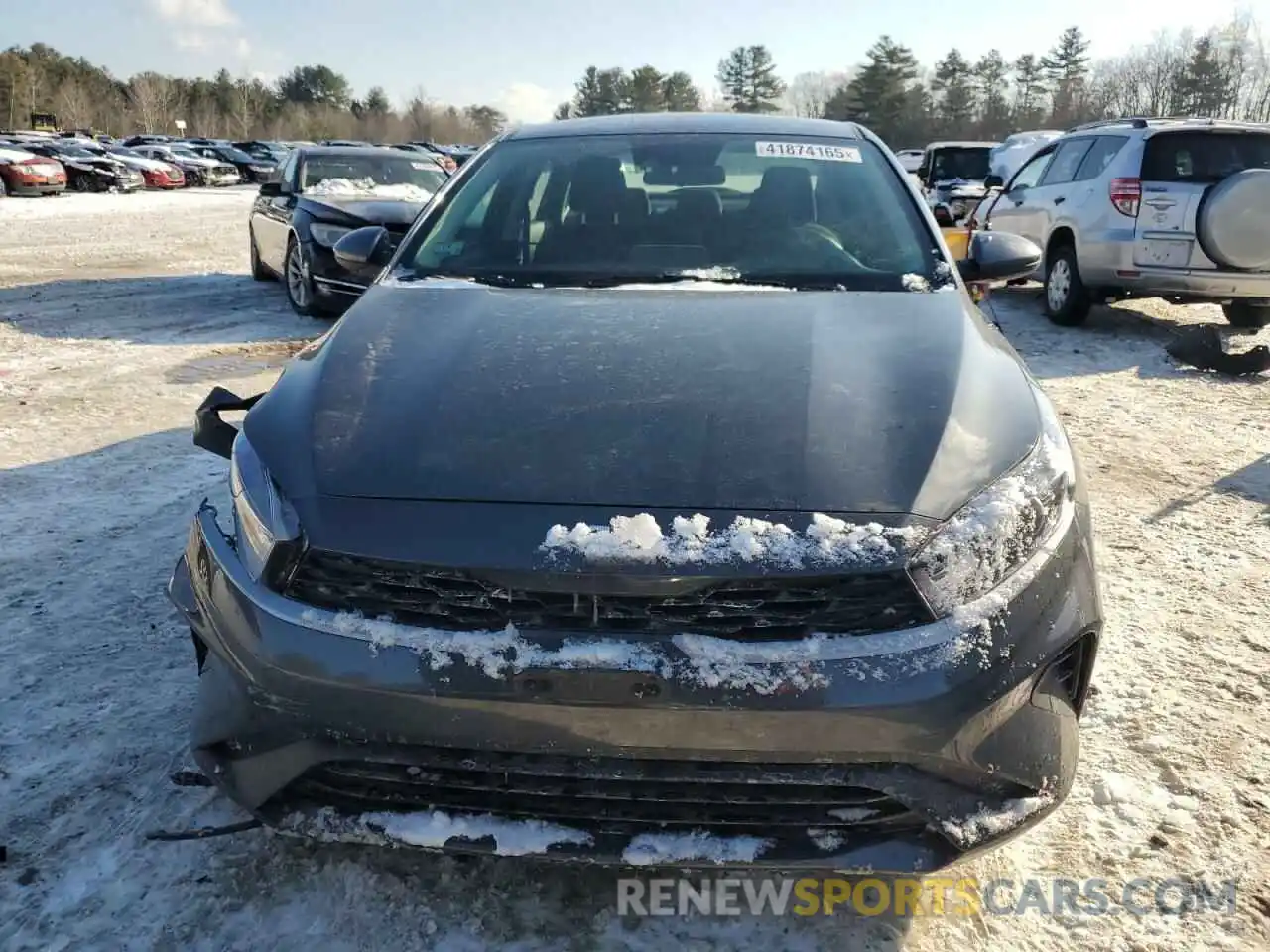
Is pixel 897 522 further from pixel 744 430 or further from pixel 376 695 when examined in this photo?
pixel 376 695

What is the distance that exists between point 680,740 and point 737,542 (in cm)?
35

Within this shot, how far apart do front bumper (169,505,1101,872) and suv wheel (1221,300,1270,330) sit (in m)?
7.90

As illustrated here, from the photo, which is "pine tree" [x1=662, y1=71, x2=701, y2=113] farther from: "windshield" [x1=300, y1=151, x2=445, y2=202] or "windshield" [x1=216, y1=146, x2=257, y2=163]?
"windshield" [x1=300, y1=151, x2=445, y2=202]

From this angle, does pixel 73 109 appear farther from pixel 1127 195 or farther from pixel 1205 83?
pixel 1127 195

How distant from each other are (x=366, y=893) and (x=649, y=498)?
100cm

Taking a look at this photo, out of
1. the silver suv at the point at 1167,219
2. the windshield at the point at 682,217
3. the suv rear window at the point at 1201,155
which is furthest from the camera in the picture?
the suv rear window at the point at 1201,155

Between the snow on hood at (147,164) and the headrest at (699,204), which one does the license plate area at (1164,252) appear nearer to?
the headrest at (699,204)

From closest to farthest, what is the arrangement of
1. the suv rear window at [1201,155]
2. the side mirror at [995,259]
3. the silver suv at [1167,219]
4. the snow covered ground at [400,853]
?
Answer: the snow covered ground at [400,853] < the side mirror at [995,259] < the silver suv at [1167,219] < the suv rear window at [1201,155]

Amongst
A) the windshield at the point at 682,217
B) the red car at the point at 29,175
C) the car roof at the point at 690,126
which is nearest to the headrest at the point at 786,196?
the windshield at the point at 682,217

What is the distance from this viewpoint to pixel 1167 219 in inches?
296

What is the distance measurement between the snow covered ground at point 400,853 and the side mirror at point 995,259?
45.7 inches

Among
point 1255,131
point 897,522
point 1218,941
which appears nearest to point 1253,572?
point 1218,941

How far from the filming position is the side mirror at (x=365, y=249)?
137 inches

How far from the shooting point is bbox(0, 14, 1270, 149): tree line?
5516 cm
